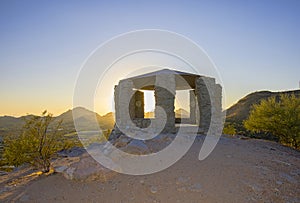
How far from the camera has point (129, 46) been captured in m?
9.30

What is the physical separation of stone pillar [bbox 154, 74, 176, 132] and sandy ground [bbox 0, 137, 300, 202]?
2.82 metres

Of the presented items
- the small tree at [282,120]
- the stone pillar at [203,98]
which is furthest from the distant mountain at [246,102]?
the stone pillar at [203,98]

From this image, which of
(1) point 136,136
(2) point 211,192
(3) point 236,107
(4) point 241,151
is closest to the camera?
(2) point 211,192

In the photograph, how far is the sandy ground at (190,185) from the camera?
4.55 m

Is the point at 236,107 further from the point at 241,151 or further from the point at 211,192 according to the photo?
the point at 211,192

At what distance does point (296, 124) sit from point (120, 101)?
7.85m

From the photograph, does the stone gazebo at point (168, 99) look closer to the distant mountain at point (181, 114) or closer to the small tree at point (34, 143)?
the small tree at point (34, 143)

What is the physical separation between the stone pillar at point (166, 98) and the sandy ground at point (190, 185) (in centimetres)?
282

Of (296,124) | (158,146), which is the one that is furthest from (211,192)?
(296,124)

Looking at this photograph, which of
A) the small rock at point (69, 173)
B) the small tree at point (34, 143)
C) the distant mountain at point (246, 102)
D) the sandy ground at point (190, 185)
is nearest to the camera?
Answer: the sandy ground at point (190, 185)

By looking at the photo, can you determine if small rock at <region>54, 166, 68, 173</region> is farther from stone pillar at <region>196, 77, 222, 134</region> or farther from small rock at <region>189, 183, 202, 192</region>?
stone pillar at <region>196, 77, 222, 134</region>

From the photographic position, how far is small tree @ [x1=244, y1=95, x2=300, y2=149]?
9.86m

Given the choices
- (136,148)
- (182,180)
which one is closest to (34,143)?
(136,148)

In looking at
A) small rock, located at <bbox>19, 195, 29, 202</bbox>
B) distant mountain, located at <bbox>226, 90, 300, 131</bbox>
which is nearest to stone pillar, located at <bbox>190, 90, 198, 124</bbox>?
small rock, located at <bbox>19, 195, 29, 202</bbox>
